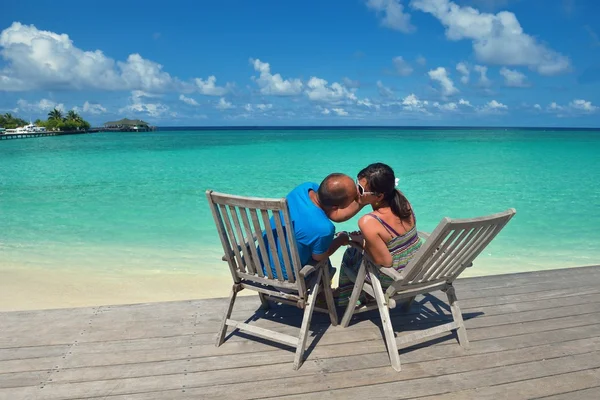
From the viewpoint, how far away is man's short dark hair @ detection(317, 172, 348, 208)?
276 cm

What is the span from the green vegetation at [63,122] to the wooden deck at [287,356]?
91550mm

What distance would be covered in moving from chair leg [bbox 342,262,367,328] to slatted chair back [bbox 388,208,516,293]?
26 cm

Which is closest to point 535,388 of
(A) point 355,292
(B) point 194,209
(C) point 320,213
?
(A) point 355,292

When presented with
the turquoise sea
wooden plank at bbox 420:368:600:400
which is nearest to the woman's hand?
wooden plank at bbox 420:368:600:400

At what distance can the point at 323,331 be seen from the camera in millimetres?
3242

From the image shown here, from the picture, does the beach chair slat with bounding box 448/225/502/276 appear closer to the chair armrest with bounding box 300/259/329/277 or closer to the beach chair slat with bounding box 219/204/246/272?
the chair armrest with bounding box 300/259/329/277

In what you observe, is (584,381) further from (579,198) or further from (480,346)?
(579,198)

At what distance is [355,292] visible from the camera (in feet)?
10.3

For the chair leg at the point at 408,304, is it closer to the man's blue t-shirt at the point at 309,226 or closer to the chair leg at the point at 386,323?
the chair leg at the point at 386,323

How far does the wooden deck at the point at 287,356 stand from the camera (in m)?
2.55

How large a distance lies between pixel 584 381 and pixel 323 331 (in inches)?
61.2

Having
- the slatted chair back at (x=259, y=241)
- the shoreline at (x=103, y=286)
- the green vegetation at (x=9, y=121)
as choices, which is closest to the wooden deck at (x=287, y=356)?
the slatted chair back at (x=259, y=241)

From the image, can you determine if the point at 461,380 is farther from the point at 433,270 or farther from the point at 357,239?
the point at 357,239

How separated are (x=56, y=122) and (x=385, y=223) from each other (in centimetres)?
9556
